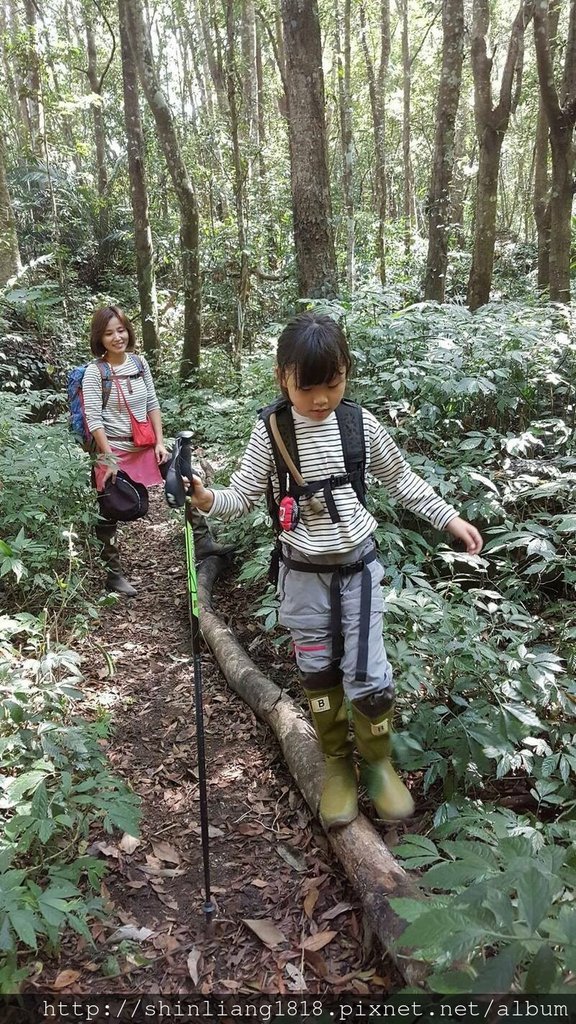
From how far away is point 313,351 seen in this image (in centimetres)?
222

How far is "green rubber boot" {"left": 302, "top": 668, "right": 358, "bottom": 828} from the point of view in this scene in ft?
8.28

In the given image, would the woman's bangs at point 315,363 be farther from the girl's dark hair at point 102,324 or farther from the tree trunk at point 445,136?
the tree trunk at point 445,136

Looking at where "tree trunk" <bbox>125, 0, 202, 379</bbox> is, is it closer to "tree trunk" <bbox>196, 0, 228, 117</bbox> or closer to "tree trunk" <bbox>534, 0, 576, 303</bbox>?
"tree trunk" <bbox>534, 0, 576, 303</bbox>

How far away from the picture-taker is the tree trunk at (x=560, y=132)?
20.4 ft

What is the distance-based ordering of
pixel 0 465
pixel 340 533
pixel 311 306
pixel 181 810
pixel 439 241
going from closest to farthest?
pixel 340 533 < pixel 181 810 < pixel 0 465 < pixel 311 306 < pixel 439 241

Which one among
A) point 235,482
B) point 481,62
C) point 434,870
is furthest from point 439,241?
point 434,870

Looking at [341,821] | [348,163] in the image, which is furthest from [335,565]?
[348,163]

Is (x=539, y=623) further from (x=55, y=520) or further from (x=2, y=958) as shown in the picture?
(x=55, y=520)

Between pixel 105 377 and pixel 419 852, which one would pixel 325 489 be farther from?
pixel 105 377

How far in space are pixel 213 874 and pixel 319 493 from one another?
5.22ft

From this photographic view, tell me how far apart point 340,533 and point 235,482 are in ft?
1.52

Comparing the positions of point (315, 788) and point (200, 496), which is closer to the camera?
point (200, 496)

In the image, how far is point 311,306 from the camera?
5.50m

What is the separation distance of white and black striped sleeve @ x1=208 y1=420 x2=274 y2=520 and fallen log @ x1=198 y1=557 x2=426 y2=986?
118 centimetres
